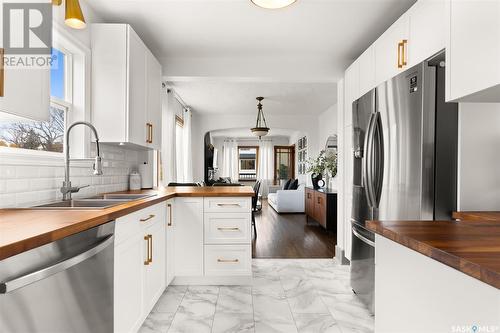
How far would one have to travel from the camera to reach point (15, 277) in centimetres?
89

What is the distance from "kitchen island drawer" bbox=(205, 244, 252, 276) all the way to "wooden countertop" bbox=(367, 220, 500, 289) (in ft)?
5.84

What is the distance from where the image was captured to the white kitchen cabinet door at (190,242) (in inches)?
109

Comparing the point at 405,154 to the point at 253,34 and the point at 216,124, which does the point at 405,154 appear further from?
the point at 216,124

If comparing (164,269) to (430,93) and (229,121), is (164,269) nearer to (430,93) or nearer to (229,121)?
(430,93)

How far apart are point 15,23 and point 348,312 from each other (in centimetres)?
278

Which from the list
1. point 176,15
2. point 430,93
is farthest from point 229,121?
point 430,93

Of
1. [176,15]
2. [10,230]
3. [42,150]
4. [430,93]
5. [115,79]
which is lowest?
[10,230]

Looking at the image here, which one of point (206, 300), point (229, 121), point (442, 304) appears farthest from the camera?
point (229, 121)

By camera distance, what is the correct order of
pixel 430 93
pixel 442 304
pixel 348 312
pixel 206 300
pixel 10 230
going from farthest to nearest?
1. pixel 206 300
2. pixel 348 312
3. pixel 430 93
4. pixel 10 230
5. pixel 442 304

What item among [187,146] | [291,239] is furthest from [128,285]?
[187,146]

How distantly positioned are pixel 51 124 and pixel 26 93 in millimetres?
709

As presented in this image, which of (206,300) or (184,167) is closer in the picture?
(206,300)

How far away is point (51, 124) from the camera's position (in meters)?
2.09

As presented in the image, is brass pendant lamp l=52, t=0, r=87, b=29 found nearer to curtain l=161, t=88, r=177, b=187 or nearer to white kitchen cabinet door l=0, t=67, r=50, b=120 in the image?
white kitchen cabinet door l=0, t=67, r=50, b=120
